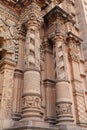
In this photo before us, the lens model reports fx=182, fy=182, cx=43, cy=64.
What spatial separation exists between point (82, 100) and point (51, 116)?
5.30 ft

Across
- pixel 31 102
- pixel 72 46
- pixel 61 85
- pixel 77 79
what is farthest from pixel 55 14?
pixel 31 102

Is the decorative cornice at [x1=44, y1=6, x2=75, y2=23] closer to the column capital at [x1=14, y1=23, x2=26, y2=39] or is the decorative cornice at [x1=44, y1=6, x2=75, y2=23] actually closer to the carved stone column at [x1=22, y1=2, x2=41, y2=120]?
the carved stone column at [x1=22, y1=2, x2=41, y2=120]

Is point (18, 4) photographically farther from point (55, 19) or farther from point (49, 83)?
point (49, 83)

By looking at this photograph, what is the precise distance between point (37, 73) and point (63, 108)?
4.35 ft

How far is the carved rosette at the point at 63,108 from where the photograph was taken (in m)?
5.49

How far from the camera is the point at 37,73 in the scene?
213 inches

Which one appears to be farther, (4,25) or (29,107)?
(4,25)

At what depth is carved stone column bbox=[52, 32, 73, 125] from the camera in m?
5.46

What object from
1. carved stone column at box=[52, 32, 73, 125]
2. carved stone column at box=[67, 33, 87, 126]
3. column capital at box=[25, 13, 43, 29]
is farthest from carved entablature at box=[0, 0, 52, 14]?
carved stone column at box=[67, 33, 87, 126]

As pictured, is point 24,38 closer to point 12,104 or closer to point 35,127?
point 12,104

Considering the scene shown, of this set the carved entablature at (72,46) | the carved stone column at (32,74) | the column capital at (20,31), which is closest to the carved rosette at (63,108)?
the carved stone column at (32,74)

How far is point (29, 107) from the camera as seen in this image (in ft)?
15.7

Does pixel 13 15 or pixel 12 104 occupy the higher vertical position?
pixel 13 15

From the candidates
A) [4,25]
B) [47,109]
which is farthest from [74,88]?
[4,25]
